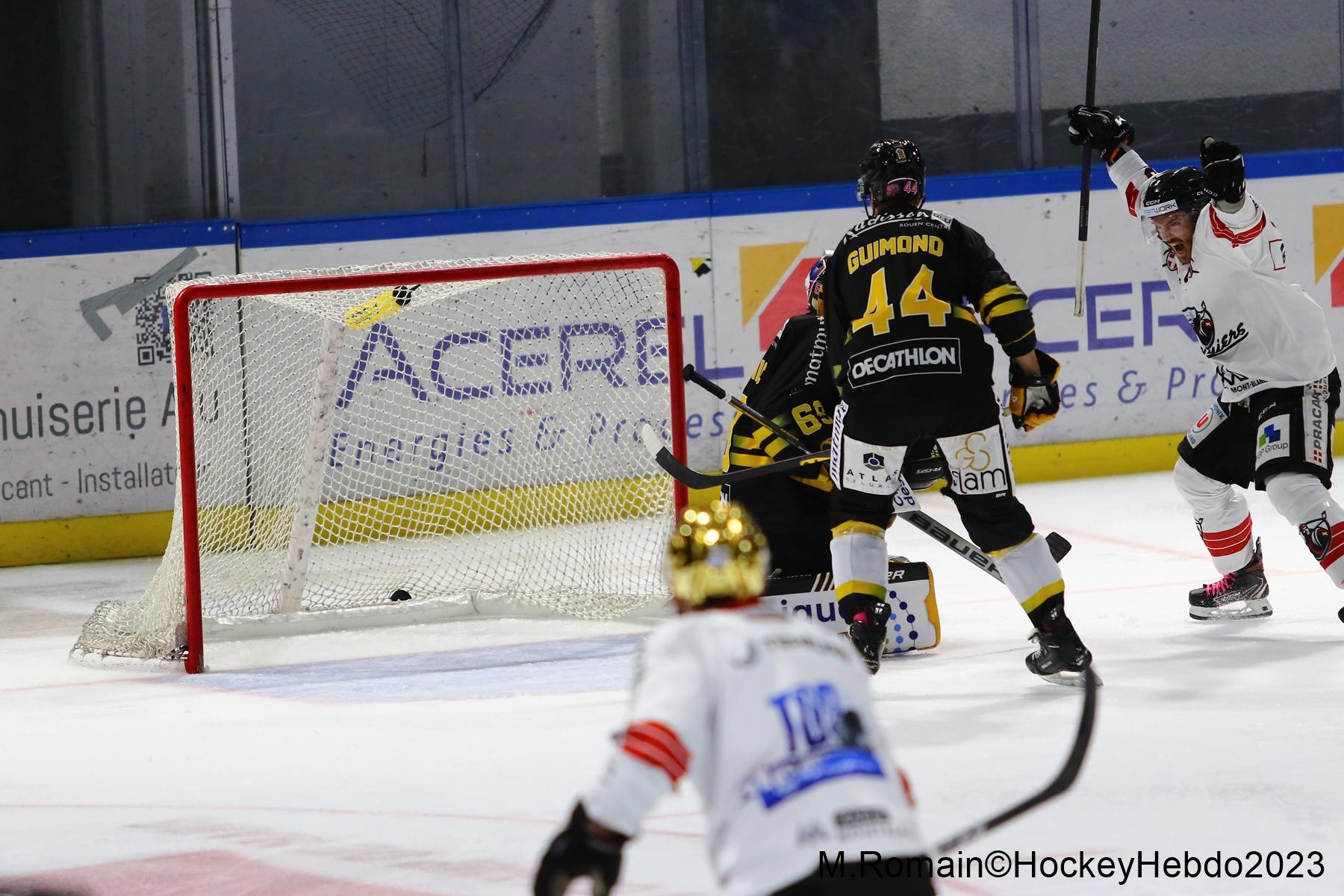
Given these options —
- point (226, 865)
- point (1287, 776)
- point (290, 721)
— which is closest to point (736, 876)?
point (226, 865)

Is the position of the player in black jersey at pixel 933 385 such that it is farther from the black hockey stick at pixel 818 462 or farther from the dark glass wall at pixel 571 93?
the dark glass wall at pixel 571 93

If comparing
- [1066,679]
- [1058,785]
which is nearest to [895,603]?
[1066,679]

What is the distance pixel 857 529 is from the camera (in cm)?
439

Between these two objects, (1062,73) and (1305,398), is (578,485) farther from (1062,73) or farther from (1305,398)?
(1062,73)

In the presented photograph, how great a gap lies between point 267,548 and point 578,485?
41.8 inches

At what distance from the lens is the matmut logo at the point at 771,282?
24.7ft

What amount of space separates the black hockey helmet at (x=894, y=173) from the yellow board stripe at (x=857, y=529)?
76 cm

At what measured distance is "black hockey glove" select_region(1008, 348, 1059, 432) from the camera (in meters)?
4.31

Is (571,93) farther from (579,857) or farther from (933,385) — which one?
(579,857)

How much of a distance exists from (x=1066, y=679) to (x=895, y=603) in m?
0.57

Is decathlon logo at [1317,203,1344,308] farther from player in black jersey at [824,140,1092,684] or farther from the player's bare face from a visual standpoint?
player in black jersey at [824,140,1092,684]

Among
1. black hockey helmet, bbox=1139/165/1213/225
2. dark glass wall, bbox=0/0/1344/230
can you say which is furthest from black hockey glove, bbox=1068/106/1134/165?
dark glass wall, bbox=0/0/1344/230

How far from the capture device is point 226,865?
3.21m

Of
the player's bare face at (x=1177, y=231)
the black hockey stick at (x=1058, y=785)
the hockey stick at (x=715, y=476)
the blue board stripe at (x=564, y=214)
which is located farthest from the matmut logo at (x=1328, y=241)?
the black hockey stick at (x=1058, y=785)
